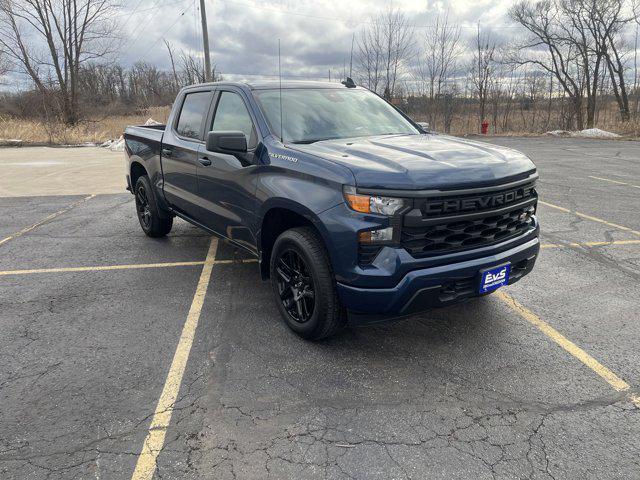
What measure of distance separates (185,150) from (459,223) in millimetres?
3081

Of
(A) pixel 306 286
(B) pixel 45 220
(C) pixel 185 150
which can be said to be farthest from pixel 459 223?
(B) pixel 45 220

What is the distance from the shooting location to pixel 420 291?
2.92m

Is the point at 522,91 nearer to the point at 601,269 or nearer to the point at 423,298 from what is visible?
the point at 601,269

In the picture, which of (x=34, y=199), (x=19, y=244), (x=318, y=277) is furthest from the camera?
(x=34, y=199)

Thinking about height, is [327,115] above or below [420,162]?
above

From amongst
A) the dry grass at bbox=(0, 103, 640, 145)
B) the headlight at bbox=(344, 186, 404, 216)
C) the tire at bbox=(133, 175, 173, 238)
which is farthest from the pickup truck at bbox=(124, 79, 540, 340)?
the dry grass at bbox=(0, 103, 640, 145)

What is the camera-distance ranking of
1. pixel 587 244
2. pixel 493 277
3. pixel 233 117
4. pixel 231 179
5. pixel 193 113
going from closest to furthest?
pixel 493 277 → pixel 231 179 → pixel 233 117 → pixel 193 113 → pixel 587 244

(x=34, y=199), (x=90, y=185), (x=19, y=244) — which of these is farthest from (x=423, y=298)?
(x=90, y=185)

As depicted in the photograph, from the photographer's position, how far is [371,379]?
310cm

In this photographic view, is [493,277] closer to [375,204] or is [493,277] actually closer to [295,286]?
[375,204]

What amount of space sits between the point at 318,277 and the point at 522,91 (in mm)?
37461

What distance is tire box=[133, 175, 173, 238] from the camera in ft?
19.9

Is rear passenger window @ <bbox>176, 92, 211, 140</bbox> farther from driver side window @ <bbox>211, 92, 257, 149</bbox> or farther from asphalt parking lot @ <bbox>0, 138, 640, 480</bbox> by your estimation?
asphalt parking lot @ <bbox>0, 138, 640, 480</bbox>

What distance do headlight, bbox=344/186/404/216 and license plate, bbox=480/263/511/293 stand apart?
2.44 ft
